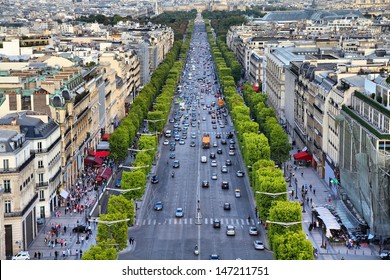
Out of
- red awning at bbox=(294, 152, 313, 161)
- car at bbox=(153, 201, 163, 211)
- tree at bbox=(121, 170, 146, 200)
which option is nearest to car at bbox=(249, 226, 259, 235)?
car at bbox=(153, 201, 163, 211)

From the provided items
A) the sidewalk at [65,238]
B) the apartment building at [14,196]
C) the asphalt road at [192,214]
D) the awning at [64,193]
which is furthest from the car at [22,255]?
the awning at [64,193]

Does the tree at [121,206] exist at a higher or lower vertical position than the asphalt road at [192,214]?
higher

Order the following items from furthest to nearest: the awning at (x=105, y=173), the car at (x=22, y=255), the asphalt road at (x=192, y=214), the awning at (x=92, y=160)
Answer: the awning at (x=92, y=160)
the awning at (x=105, y=173)
the asphalt road at (x=192, y=214)
the car at (x=22, y=255)

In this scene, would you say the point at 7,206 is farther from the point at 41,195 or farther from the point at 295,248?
the point at 295,248

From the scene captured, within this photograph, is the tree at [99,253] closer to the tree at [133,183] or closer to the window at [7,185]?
the window at [7,185]

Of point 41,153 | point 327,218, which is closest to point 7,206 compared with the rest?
point 41,153

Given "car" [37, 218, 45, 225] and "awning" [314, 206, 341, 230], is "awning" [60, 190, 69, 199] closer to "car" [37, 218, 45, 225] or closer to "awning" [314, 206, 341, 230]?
"car" [37, 218, 45, 225]

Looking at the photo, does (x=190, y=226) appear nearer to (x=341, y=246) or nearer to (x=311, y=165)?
(x=341, y=246)
